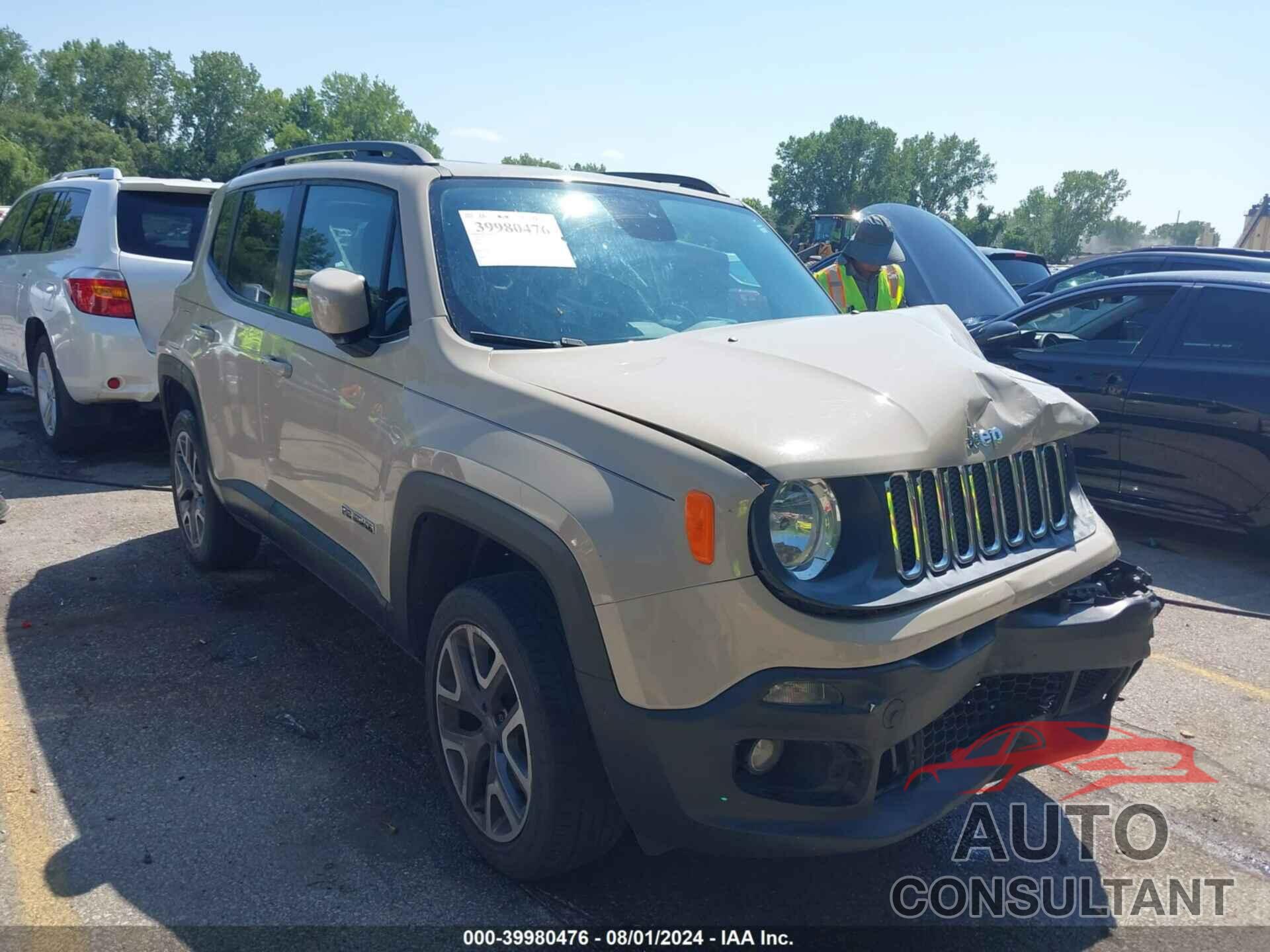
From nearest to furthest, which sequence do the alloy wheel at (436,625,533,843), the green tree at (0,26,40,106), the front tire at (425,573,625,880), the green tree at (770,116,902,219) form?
the front tire at (425,573,625,880) → the alloy wheel at (436,625,533,843) → the green tree at (0,26,40,106) → the green tree at (770,116,902,219)

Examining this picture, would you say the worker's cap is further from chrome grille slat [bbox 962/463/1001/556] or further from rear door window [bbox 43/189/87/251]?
rear door window [bbox 43/189/87/251]

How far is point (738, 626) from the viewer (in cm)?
217

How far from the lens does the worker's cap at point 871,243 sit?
19.9 ft

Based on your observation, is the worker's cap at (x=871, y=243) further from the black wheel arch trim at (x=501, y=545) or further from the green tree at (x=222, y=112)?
the green tree at (x=222, y=112)

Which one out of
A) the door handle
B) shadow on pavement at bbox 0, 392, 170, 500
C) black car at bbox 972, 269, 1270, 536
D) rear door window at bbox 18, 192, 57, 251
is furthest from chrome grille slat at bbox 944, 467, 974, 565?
rear door window at bbox 18, 192, 57, 251

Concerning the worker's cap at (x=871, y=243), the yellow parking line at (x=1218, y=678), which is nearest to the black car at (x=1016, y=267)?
the worker's cap at (x=871, y=243)

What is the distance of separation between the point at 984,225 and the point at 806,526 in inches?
3885

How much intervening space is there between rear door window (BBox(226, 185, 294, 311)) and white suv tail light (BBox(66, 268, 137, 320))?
2.82 metres

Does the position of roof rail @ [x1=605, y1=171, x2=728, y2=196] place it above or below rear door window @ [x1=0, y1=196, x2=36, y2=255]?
above

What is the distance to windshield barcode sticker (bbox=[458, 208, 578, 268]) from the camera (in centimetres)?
325

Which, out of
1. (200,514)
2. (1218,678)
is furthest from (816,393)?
(200,514)

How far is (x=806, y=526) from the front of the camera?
7.49ft

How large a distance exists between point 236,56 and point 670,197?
11679 centimetres

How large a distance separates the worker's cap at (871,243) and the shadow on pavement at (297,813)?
3709 mm
